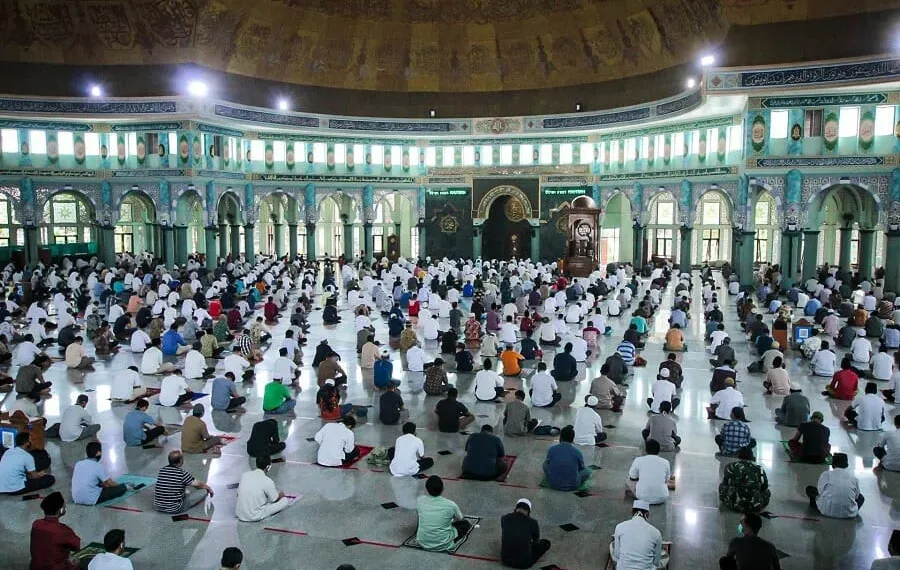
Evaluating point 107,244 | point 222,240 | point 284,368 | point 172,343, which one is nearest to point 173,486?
point 284,368

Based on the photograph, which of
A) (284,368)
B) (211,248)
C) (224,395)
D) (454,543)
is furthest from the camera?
(211,248)

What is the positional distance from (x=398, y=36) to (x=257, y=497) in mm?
29217

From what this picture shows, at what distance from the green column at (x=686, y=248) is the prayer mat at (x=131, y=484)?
82.3 ft

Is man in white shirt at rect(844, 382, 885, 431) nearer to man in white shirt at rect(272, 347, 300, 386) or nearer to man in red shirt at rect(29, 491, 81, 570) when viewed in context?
man in white shirt at rect(272, 347, 300, 386)

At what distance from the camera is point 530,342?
1475cm

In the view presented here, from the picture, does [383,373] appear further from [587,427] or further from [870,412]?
[870,412]

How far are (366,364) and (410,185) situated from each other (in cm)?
2324

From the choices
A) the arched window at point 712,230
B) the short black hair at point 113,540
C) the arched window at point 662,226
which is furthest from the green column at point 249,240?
the short black hair at point 113,540

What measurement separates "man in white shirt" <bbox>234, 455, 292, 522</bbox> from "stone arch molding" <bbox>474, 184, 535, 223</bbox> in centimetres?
2921

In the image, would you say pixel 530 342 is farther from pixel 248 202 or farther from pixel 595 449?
pixel 248 202

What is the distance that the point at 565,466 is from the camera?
27.0 ft

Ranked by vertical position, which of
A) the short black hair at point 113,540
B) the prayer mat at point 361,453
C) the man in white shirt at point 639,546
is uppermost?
the short black hair at point 113,540

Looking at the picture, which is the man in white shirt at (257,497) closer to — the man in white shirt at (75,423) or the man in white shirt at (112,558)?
the man in white shirt at (112,558)

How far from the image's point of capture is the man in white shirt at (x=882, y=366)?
13.0 m
